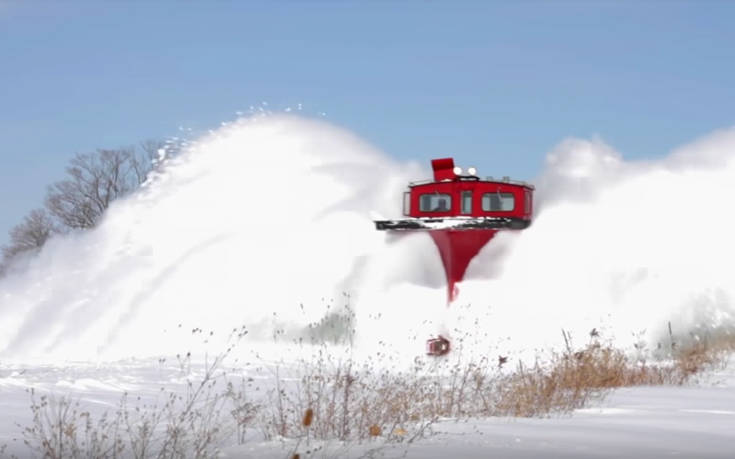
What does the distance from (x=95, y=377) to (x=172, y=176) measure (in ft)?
37.0

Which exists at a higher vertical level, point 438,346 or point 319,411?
point 438,346

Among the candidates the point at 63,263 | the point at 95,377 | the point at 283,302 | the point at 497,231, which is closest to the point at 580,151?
the point at 497,231

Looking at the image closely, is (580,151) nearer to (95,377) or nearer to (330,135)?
(330,135)

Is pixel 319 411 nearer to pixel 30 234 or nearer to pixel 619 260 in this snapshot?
pixel 619 260

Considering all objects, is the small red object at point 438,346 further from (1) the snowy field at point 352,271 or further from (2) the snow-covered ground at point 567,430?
(2) the snow-covered ground at point 567,430

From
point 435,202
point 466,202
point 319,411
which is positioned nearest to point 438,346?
point 466,202

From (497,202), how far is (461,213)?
0.62 meters

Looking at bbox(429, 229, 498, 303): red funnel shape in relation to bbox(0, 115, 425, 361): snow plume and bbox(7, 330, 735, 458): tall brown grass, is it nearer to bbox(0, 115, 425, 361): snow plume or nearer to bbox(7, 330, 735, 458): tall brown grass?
bbox(0, 115, 425, 361): snow plume

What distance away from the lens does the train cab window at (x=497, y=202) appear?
15.2m

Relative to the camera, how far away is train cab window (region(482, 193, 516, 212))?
1520 centimetres

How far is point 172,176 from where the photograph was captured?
20812mm

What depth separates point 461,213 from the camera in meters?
15.4

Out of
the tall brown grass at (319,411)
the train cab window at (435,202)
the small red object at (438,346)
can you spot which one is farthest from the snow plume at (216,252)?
the tall brown grass at (319,411)

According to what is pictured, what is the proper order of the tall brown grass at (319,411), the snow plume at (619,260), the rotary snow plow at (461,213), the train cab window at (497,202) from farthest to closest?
the train cab window at (497,202) → the rotary snow plow at (461,213) → the snow plume at (619,260) → the tall brown grass at (319,411)
